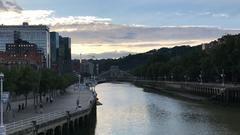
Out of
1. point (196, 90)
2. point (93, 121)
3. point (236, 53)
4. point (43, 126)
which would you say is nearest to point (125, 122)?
point (93, 121)

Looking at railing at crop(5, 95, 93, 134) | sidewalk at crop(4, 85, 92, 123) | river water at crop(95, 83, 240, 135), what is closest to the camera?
railing at crop(5, 95, 93, 134)

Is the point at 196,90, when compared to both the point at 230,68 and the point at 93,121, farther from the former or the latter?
the point at 93,121

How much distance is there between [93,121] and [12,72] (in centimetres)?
1273

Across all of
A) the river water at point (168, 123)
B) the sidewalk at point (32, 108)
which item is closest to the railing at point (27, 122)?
the sidewalk at point (32, 108)

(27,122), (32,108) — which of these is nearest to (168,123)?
(32,108)

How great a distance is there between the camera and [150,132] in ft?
219

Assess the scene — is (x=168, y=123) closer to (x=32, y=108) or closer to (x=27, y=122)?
(x=32, y=108)

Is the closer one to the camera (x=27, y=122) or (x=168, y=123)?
(x=27, y=122)

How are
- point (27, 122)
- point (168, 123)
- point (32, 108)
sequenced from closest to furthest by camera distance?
point (27, 122) → point (168, 123) → point (32, 108)

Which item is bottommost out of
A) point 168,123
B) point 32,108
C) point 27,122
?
point 168,123

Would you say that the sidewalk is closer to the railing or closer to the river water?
the railing

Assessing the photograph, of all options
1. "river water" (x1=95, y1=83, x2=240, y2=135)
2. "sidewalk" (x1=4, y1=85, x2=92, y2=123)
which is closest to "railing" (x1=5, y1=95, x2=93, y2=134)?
"sidewalk" (x1=4, y1=85, x2=92, y2=123)

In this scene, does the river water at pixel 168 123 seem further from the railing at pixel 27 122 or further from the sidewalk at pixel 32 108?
the railing at pixel 27 122

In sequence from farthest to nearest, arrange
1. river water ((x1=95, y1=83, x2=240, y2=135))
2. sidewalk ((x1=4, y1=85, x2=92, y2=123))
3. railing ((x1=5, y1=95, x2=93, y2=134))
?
river water ((x1=95, y1=83, x2=240, y2=135))
sidewalk ((x1=4, y1=85, x2=92, y2=123))
railing ((x1=5, y1=95, x2=93, y2=134))
